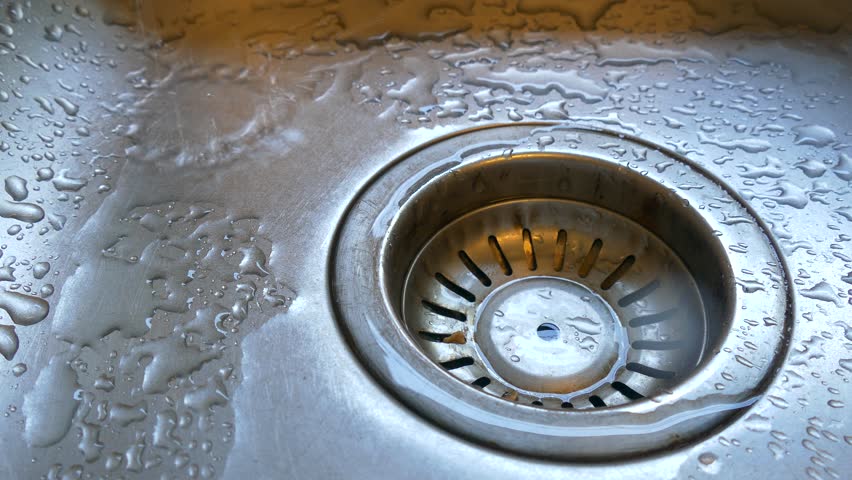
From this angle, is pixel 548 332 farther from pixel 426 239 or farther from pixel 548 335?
pixel 426 239

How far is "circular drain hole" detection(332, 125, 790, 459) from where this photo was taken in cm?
66

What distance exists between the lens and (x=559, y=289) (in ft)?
2.92

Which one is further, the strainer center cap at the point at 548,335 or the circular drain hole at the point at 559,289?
the strainer center cap at the point at 548,335

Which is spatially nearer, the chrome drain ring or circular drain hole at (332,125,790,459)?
circular drain hole at (332,125,790,459)

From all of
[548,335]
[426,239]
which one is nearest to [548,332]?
[548,335]

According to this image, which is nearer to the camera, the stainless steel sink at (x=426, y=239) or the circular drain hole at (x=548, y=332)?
the stainless steel sink at (x=426, y=239)

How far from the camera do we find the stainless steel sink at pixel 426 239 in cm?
64

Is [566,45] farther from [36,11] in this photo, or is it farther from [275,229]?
[36,11]

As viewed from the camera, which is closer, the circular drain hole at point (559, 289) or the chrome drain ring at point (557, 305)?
the circular drain hole at point (559, 289)

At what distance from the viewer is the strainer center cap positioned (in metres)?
0.80

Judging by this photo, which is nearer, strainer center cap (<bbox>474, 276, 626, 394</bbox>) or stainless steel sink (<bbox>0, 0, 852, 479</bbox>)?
stainless steel sink (<bbox>0, 0, 852, 479</bbox>)

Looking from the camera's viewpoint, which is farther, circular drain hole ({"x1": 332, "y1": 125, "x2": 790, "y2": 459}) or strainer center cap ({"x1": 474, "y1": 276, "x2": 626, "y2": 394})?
Answer: strainer center cap ({"x1": 474, "y1": 276, "x2": 626, "y2": 394})

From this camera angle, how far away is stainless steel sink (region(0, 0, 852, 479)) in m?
0.64

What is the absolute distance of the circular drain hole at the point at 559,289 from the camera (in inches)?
25.8
